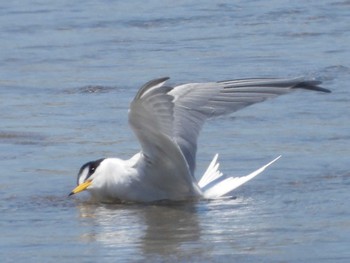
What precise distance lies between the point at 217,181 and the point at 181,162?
1.14 feet

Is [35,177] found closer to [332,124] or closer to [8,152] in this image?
[8,152]

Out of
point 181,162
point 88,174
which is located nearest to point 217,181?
point 181,162

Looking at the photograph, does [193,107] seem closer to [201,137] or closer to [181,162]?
[181,162]

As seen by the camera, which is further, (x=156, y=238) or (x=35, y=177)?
(x=35, y=177)

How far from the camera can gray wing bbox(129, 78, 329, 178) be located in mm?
7301

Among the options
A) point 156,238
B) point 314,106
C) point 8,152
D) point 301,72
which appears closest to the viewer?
point 156,238

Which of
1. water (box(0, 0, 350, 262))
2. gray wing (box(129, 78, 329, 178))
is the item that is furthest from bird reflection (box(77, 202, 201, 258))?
gray wing (box(129, 78, 329, 178))

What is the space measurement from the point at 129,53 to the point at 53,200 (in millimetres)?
4605

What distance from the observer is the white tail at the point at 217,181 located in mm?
7711

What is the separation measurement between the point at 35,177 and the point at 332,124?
2.09m

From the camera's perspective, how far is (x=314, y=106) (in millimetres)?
9688

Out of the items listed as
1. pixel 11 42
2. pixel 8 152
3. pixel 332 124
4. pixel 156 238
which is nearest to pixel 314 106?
pixel 332 124

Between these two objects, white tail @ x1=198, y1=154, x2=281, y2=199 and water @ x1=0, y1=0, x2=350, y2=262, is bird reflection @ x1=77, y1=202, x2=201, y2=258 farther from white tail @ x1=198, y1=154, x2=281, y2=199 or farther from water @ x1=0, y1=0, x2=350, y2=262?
white tail @ x1=198, y1=154, x2=281, y2=199

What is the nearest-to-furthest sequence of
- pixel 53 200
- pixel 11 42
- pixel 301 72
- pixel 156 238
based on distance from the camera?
pixel 156 238 → pixel 53 200 → pixel 301 72 → pixel 11 42
